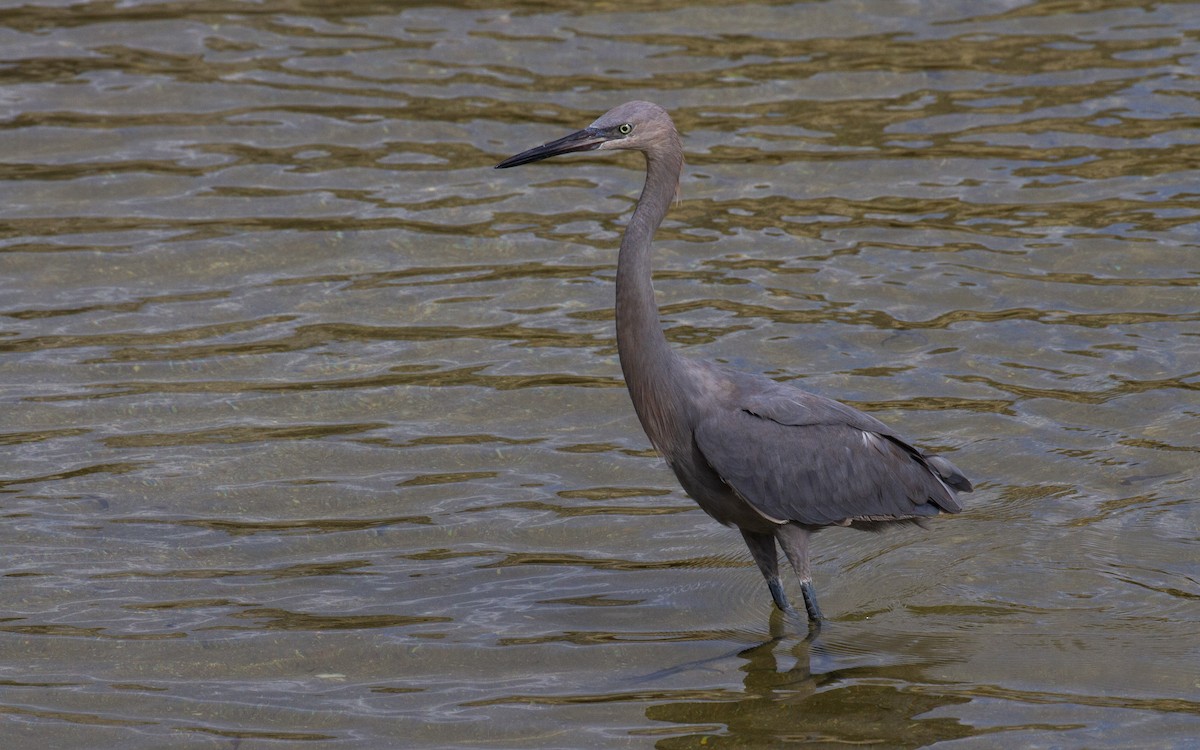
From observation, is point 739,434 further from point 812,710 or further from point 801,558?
point 812,710

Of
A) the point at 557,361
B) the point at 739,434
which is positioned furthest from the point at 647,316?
the point at 557,361

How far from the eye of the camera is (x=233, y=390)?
990 centimetres

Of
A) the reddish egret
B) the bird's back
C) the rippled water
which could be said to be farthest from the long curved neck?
the rippled water

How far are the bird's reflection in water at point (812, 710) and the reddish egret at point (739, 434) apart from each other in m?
0.46

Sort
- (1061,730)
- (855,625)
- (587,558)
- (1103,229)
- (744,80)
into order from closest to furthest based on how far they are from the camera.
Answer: (1061,730), (855,625), (587,558), (1103,229), (744,80)

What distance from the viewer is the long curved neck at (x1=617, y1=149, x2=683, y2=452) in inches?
296

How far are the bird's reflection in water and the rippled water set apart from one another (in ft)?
0.07

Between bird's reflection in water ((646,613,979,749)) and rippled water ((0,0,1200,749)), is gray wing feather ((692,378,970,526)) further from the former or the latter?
bird's reflection in water ((646,613,979,749))

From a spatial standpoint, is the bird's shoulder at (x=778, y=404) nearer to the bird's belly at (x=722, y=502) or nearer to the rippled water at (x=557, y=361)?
the bird's belly at (x=722, y=502)

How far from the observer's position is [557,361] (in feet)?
33.6

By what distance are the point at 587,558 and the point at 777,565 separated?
37.3 inches

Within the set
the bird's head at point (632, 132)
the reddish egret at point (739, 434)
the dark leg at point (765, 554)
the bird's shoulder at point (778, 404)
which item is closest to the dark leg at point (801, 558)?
the reddish egret at point (739, 434)

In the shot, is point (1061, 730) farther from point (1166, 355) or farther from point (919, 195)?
point (919, 195)

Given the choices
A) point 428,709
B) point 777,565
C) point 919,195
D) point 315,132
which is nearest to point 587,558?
point 777,565
